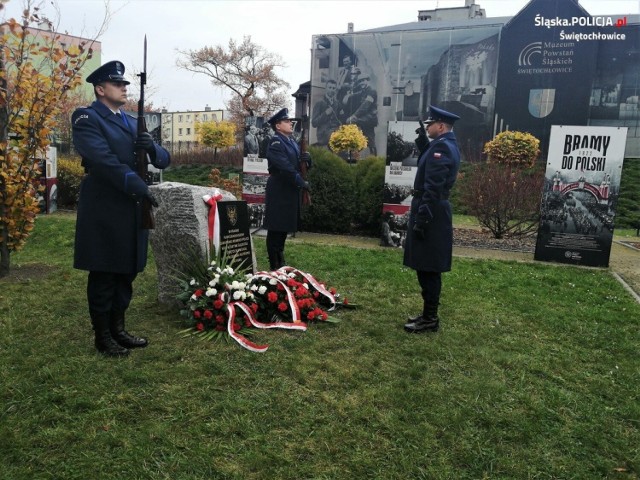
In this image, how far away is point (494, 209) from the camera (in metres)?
10.3

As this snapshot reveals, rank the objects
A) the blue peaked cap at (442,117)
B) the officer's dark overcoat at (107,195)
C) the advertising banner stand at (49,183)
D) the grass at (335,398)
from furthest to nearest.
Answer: the advertising banner stand at (49,183)
the blue peaked cap at (442,117)
the officer's dark overcoat at (107,195)
the grass at (335,398)

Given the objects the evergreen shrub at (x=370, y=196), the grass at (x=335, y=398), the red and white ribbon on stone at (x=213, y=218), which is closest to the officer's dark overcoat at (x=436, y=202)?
the grass at (x=335, y=398)

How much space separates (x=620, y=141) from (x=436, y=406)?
6.34 metres

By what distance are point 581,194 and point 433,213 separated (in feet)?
15.1

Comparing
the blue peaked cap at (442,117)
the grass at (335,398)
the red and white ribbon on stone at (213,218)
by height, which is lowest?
the grass at (335,398)

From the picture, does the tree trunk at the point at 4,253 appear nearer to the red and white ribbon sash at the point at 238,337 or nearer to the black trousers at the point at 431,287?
the red and white ribbon sash at the point at 238,337

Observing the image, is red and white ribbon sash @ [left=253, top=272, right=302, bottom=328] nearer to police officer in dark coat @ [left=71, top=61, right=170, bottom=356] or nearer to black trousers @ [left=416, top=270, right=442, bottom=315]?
black trousers @ [left=416, top=270, right=442, bottom=315]

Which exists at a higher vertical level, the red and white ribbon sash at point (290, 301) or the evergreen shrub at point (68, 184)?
the evergreen shrub at point (68, 184)

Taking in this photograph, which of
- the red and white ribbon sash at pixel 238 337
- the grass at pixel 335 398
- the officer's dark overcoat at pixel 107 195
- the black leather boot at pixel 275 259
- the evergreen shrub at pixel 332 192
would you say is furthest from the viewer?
the evergreen shrub at pixel 332 192

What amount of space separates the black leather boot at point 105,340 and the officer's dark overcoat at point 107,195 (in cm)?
45

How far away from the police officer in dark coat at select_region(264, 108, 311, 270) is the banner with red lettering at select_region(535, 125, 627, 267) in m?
4.17

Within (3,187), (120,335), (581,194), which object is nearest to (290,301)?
(120,335)

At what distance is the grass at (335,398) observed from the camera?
2.64 m

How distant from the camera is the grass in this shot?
2.64 metres
